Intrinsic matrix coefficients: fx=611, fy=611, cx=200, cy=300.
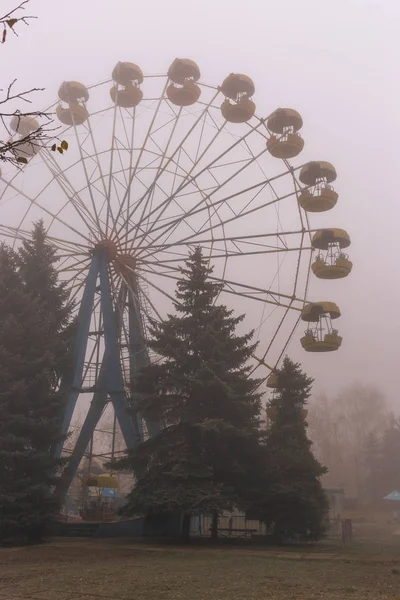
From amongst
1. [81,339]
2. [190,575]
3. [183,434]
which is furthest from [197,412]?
[190,575]

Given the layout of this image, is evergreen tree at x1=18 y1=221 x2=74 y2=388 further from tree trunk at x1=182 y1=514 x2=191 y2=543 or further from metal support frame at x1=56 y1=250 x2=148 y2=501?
tree trunk at x1=182 y1=514 x2=191 y2=543

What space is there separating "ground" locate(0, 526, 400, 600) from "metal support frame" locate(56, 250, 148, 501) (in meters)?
6.39

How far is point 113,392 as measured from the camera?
22219 millimetres

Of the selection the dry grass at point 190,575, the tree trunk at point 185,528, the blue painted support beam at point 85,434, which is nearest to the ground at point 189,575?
the dry grass at point 190,575

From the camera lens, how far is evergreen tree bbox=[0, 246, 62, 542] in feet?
57.6

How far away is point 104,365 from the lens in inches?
898

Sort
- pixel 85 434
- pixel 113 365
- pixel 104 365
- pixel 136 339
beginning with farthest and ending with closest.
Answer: pixel 136 339 → pixel 104 365 → pixel 113 365 → pixel 85 434

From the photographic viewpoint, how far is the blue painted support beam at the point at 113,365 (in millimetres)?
21992

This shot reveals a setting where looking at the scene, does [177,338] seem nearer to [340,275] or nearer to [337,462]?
[340,275]

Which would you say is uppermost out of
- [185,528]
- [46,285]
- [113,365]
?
[46,285]

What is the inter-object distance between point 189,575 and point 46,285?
14237 mm

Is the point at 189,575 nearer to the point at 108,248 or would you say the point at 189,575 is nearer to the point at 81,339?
the point at 81,339

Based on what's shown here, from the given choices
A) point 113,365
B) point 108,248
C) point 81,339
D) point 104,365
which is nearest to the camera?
point 81,339

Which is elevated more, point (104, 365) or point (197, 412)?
point (104, 365)
